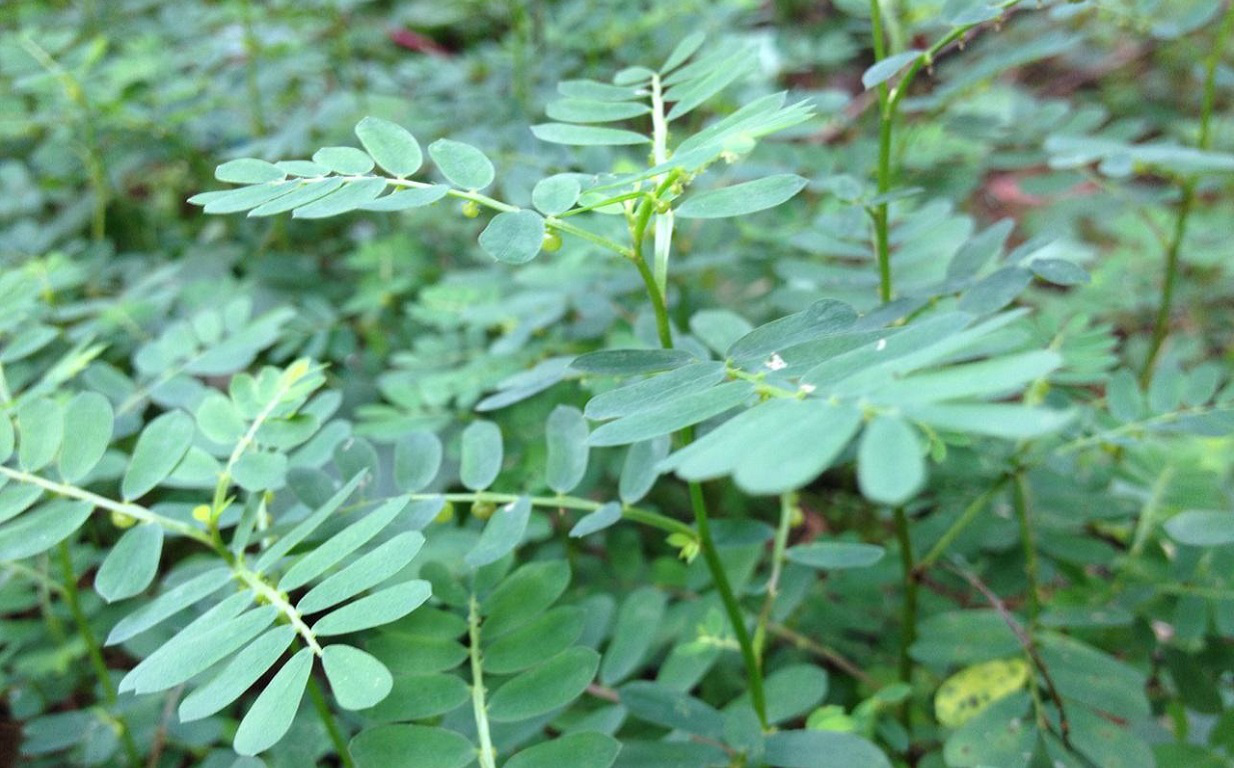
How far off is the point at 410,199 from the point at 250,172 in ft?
0.50

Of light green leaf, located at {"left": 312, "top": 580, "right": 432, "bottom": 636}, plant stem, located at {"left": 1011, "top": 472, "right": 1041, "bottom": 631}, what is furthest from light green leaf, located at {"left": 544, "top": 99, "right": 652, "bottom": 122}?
plant stem, located at {"left": 1011, "top": 472, "right": 1041, "bottom": 631}

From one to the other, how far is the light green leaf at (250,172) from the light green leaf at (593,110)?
0.88 ft

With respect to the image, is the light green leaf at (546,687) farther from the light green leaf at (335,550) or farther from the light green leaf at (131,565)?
the light green leaf at (131,565)

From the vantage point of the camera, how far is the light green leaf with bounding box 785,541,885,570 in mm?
902

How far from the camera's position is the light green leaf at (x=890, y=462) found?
0.41m

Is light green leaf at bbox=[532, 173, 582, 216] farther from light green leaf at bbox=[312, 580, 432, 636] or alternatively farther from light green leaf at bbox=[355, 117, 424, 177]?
light green leaf at bbox=[312, 580, 432, 636]

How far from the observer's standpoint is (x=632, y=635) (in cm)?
101

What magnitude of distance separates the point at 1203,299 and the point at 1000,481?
4.97ft

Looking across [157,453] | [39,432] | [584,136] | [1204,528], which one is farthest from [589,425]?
[1204,528]

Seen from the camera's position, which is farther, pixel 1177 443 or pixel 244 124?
pixel 244 124

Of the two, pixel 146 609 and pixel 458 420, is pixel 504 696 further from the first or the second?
pixel 458 420

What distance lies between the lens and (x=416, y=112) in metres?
1.82

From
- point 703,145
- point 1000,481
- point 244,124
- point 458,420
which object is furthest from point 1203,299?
point 244,124

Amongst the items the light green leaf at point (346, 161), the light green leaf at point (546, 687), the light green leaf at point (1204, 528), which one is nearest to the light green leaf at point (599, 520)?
the light green leaf at point (546, 687)
